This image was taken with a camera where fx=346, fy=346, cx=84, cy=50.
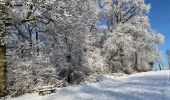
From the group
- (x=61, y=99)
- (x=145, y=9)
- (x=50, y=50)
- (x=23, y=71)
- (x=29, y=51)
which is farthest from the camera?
(x=145, y=9)

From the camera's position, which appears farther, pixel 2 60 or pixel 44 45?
pixel 44 45

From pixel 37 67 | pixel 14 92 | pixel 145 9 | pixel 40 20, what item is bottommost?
pixel 14 92

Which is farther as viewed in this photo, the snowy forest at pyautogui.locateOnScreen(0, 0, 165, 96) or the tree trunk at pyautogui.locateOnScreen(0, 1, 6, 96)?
the snowy forest at pyautogui.locateOnScreen(0, 0, 165, 96)

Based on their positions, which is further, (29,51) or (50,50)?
(50,50)

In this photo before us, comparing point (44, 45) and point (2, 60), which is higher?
point (44, 45)

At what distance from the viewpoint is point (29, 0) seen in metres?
19.5

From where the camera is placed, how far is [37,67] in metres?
22.1

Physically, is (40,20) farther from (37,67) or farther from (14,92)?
(14,92)

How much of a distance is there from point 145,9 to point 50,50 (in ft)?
80.1

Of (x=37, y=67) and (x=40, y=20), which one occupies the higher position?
(x=40, y=20)

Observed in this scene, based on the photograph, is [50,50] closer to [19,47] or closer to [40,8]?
[19,47]

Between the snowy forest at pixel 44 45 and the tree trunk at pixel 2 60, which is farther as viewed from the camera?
the snowy forest at pixel 44 45

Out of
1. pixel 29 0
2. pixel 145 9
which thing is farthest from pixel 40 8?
pixel 145 9

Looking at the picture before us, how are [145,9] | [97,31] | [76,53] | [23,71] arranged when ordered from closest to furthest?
[23,71] < [76,53] < [97,31] < [145,9]
